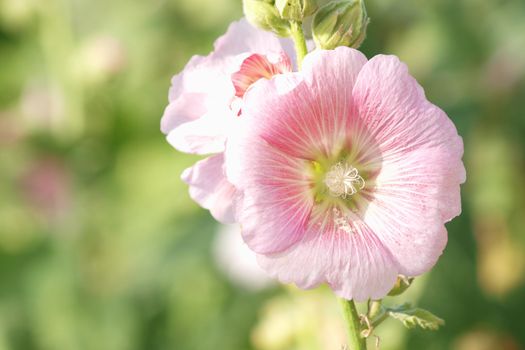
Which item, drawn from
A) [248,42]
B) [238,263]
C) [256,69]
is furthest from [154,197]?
[256,69]

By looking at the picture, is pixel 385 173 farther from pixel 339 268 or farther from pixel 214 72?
pixel 214 72

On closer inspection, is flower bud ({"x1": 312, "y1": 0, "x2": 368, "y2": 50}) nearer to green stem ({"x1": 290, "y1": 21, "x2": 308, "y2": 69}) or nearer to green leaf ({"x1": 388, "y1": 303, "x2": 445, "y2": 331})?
green stem ({"x1": 290, "y1": 21, "x2": 308, "y2": 69})

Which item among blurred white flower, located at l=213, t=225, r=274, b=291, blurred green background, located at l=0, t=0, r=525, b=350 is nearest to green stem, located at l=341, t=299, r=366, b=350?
blurred green background, located at l=0, t=0, r=525, b=350

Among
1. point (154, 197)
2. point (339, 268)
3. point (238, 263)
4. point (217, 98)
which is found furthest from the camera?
point (154, 197)

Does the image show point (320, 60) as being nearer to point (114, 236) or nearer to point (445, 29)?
point (114, 236)

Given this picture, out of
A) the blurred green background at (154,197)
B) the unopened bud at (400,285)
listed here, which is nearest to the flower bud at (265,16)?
the unopened bud at (400,285)

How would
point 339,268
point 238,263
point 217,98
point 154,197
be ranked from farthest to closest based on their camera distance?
point 154,197 → point 238,263 → point 217,98 → point 339,268
